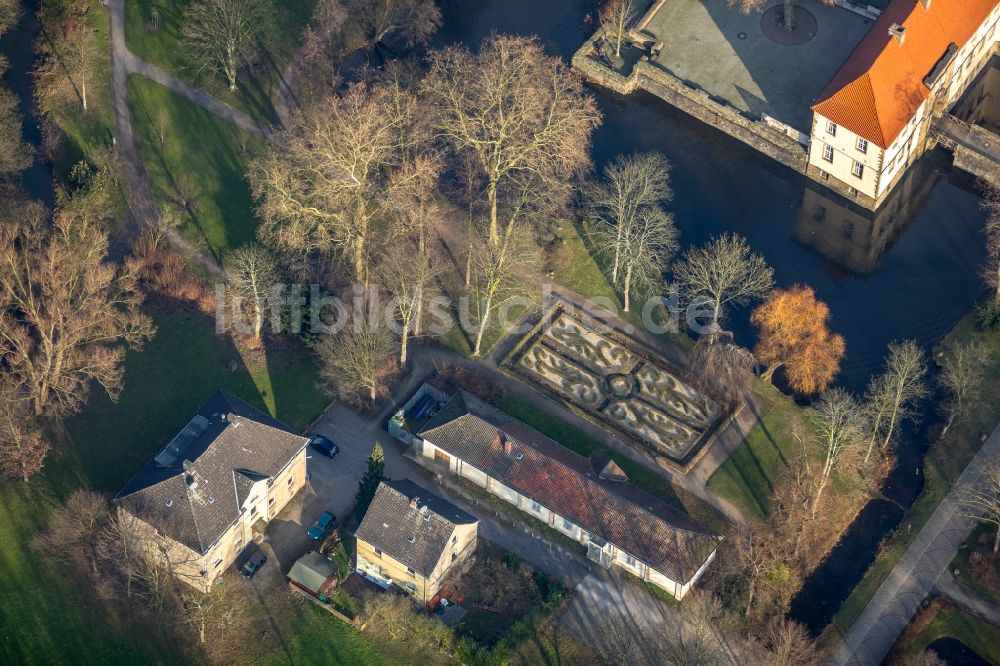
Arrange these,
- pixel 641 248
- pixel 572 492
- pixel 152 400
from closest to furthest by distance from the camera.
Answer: pixel 572 492, pixel 152 400, pixel 641 248

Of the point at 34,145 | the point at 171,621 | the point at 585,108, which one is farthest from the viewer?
the point at 34,145

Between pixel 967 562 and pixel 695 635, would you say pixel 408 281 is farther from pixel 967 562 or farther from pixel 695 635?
pixel 967 562

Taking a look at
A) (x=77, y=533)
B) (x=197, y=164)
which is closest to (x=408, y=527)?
(x=77, y=533)

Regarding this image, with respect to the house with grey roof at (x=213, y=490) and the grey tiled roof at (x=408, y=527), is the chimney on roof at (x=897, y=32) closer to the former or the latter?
the grey tiled roof at (x=408, y=527)

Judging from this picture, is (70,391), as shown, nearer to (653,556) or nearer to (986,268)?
(653,556)

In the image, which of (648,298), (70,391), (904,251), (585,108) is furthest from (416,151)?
(904,251)

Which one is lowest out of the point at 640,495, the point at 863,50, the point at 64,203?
the point at 64,203

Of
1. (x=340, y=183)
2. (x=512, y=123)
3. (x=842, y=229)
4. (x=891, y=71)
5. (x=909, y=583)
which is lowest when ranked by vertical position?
(x=340, y=183)

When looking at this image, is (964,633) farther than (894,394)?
No
